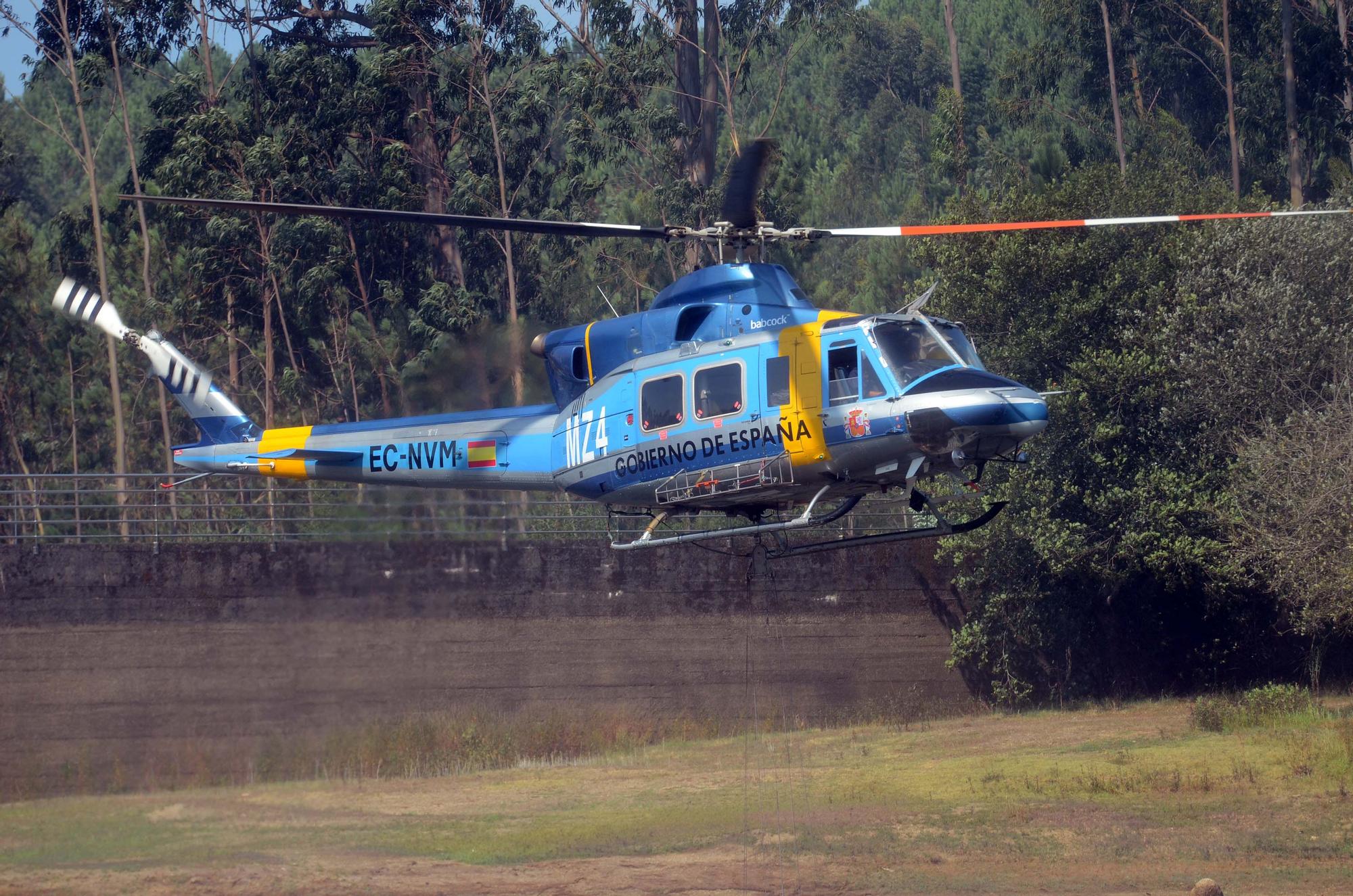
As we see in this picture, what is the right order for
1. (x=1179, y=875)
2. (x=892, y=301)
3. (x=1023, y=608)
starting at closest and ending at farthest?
1. (x=1179, y=875)
2. (x=1023, y=608)
3. (x=892, y=301)

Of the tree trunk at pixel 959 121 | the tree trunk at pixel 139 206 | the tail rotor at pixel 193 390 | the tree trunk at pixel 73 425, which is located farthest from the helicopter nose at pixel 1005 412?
the tree trunk at pixel 73 425

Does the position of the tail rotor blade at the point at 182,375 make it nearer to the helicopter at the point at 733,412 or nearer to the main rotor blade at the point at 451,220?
the helicopter at the point at 733,412

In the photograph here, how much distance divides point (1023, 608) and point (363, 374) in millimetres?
18025

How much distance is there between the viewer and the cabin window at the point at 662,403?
585 inches

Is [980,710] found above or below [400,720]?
below

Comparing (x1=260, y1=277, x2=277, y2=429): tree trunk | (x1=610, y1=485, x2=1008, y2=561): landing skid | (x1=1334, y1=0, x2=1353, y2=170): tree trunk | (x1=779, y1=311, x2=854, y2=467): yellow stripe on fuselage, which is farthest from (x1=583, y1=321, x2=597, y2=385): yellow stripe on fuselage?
(x1=1334, y1=0, x2=1353, y2=170): tree trunk

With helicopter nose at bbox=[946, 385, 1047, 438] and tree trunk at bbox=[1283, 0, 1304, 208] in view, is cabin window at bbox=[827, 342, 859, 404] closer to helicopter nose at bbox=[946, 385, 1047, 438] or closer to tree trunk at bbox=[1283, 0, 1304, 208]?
helicopter nose at bbox=[946, 385, 1047, 438]

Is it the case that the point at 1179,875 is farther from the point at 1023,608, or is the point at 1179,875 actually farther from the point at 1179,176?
the point at 1179,176

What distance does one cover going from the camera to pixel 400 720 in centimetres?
1473

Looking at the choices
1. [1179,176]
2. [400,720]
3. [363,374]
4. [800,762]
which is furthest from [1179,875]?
[363,374]

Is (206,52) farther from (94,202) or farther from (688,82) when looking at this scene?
(688,82)

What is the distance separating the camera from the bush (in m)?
22.7

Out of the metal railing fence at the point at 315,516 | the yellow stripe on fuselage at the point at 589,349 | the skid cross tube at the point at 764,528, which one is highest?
the yellow stripe on fuselage at the point at 589,349

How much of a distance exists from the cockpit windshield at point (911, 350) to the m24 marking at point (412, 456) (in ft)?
17.8
